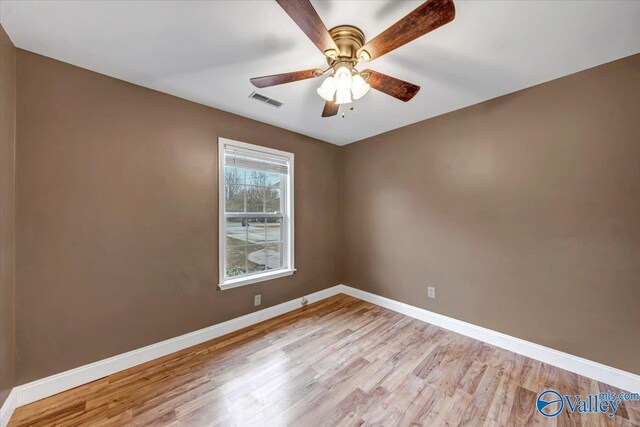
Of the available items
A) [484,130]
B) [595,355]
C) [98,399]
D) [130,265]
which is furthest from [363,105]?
[98,399]

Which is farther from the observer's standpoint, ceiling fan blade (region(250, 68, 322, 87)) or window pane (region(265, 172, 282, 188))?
window pane (region(265, 172, 282, 188))

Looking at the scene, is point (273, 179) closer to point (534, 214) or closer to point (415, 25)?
point (415, 25)

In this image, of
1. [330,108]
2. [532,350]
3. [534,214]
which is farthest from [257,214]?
[532,350]

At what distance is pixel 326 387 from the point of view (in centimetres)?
184

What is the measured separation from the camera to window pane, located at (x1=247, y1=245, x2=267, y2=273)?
2.92 meters

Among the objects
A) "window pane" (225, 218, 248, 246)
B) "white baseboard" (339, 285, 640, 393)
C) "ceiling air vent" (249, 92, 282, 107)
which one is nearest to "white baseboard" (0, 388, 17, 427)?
"window pane" (225, 218, 248, 246)

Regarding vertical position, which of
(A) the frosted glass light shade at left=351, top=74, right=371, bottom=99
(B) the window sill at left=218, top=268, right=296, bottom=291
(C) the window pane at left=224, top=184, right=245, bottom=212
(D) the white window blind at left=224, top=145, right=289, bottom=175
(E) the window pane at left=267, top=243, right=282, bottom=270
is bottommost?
(B) the window sill at left=218, top=268, right=296, bottom=291

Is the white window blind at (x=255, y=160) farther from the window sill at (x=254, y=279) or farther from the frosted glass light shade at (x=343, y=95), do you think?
the frosted glass light shade at (x=343, y=95)

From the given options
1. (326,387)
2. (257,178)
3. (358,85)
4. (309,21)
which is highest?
(309,21)

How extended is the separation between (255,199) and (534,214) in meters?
2.90

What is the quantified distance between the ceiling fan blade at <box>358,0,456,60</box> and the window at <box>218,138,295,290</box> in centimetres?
185

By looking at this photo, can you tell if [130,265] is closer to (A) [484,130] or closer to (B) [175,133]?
(B) [175,133]

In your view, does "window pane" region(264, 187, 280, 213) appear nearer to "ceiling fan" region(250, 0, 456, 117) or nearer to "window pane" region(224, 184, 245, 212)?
"window pane" region(224, 184, 245, 212)

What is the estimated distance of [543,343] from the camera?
212 cm
